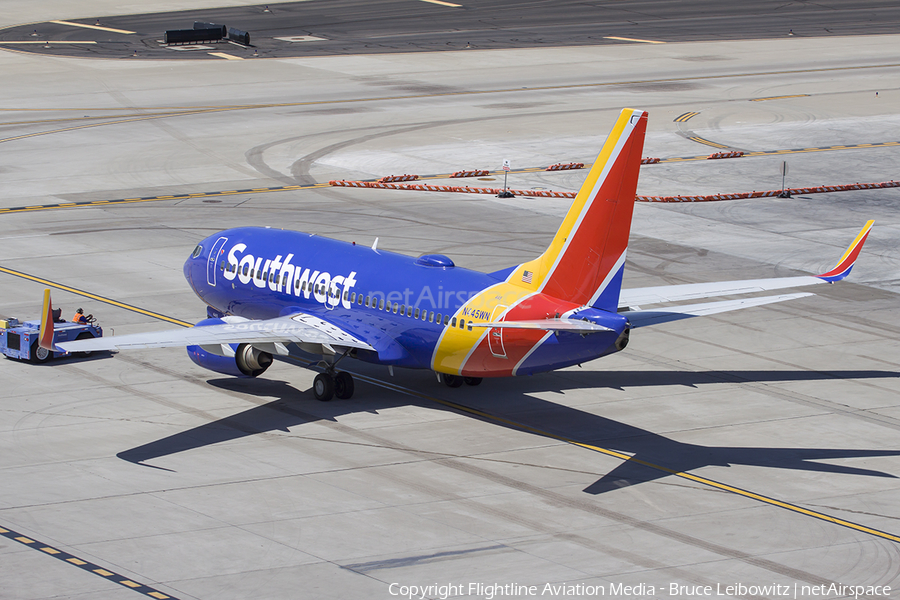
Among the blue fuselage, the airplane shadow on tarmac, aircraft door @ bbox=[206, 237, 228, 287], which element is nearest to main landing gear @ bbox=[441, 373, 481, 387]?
the airplane shadow on tarmac

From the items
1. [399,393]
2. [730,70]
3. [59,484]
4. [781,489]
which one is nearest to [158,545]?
[59,484]

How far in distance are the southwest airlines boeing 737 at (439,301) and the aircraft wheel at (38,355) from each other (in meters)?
5.57

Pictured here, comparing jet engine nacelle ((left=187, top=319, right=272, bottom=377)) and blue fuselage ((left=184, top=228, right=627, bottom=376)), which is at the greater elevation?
blue fuselage ((left=184, top=228, right=627, bottom=376))

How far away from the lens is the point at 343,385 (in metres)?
39.2

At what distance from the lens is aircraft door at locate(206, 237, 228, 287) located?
146 feet

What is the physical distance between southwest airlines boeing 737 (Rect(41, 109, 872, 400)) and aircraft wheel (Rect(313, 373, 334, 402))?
44 mm

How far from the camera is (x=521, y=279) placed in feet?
119

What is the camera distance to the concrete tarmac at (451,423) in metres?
27.7

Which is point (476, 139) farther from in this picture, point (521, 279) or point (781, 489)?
point (781, 489)

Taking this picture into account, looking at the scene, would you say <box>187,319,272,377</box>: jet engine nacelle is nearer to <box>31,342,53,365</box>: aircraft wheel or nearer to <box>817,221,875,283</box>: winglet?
<box>31,342,53,365</box>: aircraft wheel

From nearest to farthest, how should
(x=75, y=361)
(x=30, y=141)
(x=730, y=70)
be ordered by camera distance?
(x=75, y=361) < (x=30, y=141) < (x=730, y=70)

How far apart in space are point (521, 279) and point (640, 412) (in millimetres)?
6173

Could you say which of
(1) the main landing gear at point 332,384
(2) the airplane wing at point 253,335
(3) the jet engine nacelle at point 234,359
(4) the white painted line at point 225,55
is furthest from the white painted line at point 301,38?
(1) the main landing gear at point 332,384

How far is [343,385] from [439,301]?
4510 millimetres
